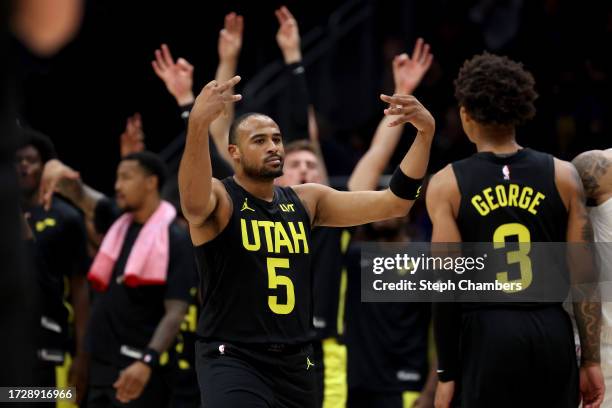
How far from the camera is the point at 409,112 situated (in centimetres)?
506

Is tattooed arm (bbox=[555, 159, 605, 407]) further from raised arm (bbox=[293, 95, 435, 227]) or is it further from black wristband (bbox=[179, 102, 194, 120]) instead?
black wristband (bbox=[179, 102, 194, 120])

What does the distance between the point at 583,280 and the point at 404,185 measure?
1057 mm

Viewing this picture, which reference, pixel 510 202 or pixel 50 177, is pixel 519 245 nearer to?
pixel 510 202

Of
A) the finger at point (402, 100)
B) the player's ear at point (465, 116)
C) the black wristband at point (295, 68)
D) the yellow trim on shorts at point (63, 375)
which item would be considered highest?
the black wristband at point (295, 68)

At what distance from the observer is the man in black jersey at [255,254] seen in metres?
5.00

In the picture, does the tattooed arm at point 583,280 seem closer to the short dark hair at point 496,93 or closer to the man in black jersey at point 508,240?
the man in black jersey at point 508,240

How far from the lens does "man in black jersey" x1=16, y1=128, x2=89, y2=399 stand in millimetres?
7363

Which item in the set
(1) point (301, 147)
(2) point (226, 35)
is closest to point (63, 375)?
(1) point (301, 147)

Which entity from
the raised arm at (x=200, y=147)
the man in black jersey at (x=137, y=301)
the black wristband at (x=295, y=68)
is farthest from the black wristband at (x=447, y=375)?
the black wristband at (x=295, y=68)

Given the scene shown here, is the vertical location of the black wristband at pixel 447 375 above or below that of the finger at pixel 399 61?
below

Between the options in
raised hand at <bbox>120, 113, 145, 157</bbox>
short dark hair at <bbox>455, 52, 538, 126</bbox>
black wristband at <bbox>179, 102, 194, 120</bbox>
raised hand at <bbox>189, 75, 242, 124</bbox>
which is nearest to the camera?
raised hand at <bbox>189, 75, 242, 124</bbox>

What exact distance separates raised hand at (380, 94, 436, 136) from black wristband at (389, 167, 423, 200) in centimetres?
27


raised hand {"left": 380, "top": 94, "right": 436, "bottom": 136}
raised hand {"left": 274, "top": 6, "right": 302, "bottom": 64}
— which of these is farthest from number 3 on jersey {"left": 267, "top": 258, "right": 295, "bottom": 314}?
raised hand {"left": 274, "top": 6, "right": 302, "bottom": 64}

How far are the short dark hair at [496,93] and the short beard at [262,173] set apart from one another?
1046 mm
